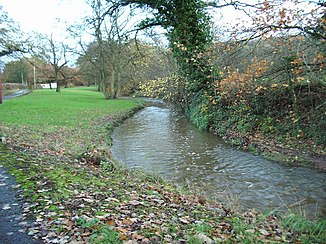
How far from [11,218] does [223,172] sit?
265 inches

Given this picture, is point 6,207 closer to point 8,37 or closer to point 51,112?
point 51,112

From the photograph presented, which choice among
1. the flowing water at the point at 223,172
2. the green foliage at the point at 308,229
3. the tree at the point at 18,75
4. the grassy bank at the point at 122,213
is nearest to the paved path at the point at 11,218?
the grassy bank at the point at 122,213

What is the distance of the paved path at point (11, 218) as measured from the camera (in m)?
3.40

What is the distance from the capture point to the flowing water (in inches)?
279

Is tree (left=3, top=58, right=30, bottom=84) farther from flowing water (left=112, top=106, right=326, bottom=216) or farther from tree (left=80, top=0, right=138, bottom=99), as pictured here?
flowing water (left=112, top=106, right=326, bottom=216)

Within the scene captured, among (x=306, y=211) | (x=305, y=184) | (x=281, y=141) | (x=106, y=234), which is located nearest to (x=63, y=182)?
(x=106, y=234)

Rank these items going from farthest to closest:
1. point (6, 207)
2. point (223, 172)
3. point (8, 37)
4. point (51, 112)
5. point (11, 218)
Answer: point (8, 37), point (51, 112), point (223, 172), point (6, 207), point (11, 218)

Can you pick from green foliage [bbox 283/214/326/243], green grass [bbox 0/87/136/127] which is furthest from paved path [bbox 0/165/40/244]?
green grass [bbox 0/87/136/127]

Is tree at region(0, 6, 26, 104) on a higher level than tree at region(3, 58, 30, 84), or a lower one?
higher

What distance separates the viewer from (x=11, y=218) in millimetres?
3912

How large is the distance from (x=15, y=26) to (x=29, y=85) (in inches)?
1639

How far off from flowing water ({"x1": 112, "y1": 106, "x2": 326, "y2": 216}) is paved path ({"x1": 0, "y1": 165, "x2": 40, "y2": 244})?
4434 millimetres

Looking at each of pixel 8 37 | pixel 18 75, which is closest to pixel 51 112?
pixel 8 37

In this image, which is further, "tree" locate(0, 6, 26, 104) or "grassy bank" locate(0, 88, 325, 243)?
"tree" locate(0, 6, 26, 104)
